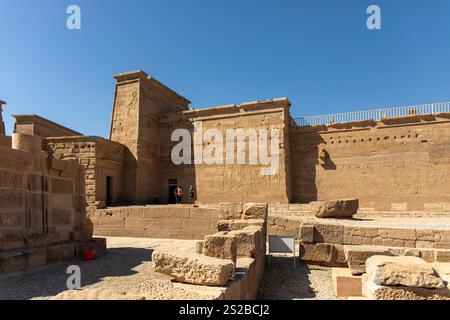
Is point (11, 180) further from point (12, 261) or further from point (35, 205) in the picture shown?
point (12, 261)

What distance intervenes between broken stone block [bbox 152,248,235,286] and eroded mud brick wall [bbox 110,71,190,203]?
14.2 meters

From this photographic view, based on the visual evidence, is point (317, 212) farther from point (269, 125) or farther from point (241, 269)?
point (269, 125)

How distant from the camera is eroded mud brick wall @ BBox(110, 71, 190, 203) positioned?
1717 cm

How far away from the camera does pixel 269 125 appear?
16734 mm

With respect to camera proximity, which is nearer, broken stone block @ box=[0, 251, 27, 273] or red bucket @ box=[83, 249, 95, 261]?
broken stone block @ box=[0, 251, 27, 273]

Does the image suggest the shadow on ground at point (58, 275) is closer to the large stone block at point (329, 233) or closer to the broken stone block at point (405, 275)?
the large stone block at point (329, 233)

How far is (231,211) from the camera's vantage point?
25.1ft

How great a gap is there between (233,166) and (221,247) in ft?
44.5

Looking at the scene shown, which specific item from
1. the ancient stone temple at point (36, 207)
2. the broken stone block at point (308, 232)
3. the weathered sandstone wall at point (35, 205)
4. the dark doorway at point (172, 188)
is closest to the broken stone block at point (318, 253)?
the broken stone block at point (308, 232)

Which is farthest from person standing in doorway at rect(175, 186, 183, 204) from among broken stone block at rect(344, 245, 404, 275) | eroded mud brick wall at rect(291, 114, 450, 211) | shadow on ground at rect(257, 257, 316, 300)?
broken stone block at rect(344, 245, 404, 275)

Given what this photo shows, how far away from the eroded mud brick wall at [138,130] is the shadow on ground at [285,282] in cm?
1167

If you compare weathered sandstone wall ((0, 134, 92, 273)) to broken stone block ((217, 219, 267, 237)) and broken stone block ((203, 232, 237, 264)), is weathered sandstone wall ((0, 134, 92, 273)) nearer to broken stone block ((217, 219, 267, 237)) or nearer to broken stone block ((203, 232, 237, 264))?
broken stone block ((217, 219, 267, 237))
